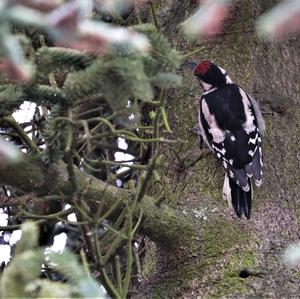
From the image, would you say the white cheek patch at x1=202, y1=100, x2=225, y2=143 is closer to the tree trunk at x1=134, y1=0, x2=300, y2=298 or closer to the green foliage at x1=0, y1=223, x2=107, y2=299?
the tree trunk at x1=134, y1=0, x2=300, y2=298

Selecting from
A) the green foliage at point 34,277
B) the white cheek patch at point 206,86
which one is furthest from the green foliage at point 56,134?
the white cheek patch at point 206,86

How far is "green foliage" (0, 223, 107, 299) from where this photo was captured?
1206 mm

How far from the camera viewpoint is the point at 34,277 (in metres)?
1.23

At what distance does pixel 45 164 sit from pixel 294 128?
98 cm

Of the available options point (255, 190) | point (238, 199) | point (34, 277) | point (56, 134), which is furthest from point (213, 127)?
point (34, 277)

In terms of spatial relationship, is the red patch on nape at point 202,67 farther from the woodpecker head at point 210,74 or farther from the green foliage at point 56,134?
Answer: the green foliage at point 56,134

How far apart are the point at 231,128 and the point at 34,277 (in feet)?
5.72

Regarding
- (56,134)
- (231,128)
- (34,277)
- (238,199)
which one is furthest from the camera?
(231,128)

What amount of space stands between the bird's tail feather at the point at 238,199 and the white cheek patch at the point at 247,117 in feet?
0.95

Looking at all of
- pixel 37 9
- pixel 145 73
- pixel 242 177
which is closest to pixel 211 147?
pixel 242 177

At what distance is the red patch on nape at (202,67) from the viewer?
2775 mm

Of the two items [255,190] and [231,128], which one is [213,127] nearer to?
[231,128]

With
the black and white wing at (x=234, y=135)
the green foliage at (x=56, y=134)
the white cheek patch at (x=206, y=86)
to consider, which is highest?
the white cheek patch at (x=206, y=86)

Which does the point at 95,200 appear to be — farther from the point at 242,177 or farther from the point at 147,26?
the point at 147,26
